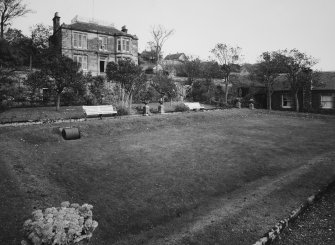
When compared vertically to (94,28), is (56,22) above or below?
above

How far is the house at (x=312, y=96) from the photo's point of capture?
31141 millimetres

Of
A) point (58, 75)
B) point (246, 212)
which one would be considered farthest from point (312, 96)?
point (246, 212)

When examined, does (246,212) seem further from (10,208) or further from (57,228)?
(10,208)

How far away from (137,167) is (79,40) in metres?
32.3

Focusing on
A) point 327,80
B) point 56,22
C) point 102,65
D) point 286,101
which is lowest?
point 286,101

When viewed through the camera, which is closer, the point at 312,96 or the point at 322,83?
the point at 322,83

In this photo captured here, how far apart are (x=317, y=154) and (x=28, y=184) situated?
12.9 metres

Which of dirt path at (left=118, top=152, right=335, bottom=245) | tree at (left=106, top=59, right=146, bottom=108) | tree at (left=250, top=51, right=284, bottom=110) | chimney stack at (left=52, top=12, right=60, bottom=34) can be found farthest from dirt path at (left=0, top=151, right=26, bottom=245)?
chimney stack at (left=52, top=12, right=60, bottom=34)

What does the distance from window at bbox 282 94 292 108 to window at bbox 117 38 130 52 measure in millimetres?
23863

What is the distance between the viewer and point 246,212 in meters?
7.02

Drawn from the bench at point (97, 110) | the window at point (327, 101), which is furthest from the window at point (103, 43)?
the window at point (327, 101)

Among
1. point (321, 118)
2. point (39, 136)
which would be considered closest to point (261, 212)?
point (39, 136)

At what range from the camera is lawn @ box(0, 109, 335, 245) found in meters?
7.35

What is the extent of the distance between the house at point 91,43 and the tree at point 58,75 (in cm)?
1504
